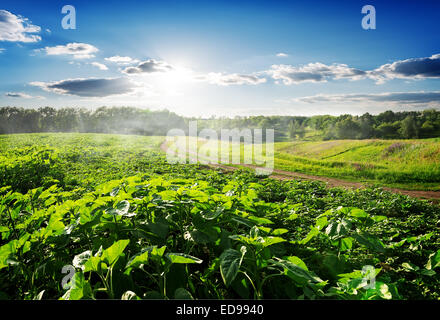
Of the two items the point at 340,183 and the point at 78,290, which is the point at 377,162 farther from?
the point at 78,290

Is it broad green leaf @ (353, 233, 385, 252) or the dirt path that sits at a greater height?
broad green leaf @ (353, 233, 385, 252)

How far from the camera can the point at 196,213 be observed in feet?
5.33

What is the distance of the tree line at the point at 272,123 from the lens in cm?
628

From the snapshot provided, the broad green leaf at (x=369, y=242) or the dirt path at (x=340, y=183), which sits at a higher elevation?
the broad green leaf at (x=369, y=242)

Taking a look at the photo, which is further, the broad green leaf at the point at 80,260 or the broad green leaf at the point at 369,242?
the broad green leaf at the point at 369,242

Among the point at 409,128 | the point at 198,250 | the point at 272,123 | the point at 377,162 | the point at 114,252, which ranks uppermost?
Answer: the point at 272,123

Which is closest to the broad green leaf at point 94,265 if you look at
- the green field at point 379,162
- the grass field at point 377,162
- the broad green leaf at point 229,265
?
the broad green leaf at point 229,265

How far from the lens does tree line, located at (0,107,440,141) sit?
6.28 meters

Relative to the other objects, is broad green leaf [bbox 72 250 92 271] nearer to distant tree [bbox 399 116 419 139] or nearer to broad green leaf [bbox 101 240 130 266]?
broad green leaf [bbox 101 240 130 266]

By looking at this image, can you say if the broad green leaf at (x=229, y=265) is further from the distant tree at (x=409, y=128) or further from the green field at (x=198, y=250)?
the distant tree at (x=409, y=128)

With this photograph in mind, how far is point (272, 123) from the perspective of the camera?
1243 cm

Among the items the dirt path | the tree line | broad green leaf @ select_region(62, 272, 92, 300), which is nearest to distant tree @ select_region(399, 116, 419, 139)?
the tree line

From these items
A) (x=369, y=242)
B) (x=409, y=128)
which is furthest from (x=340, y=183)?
(x=369, y=242)

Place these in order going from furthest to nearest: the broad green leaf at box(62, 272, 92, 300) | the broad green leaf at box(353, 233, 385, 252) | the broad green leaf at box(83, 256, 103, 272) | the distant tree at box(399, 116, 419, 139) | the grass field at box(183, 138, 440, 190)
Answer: the distant tree at box(399, 116, 419, 139), the grass field at box(183, 138, 440, 190), the broad green leaf at box(353, 233, 385, 252), the broad green leaf at box(83, 256, 103, 272), the broad green leaf at box(62, 272, 92, 300)
